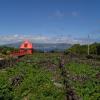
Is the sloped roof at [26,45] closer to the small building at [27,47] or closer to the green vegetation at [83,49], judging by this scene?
the small building at [27,47]

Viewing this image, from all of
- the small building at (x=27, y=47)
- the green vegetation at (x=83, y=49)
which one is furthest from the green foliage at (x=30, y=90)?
the green vegetation at (x=83, y=49)

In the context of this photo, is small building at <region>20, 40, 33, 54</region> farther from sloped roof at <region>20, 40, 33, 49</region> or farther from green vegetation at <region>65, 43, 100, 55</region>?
green vegetation at <region>65, 43, 100, 55</region>

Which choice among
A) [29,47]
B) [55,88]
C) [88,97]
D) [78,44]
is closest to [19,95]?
[55,88]

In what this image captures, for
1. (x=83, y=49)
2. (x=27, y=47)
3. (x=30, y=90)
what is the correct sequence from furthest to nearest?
(x=83, y=49) < (x=27, y=47) < (x=30, y=90)

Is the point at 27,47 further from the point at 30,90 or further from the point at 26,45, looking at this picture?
the point at 30,90

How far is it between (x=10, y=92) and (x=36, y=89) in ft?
3.41

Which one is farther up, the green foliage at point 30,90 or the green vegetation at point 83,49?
the green foliage at point 30,90

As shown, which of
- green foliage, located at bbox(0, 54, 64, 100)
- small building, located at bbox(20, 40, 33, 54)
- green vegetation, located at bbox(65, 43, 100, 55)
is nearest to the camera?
green foliage, located at bbox(0, 54, 64, 100)

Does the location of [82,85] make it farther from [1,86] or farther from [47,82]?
[1,86]

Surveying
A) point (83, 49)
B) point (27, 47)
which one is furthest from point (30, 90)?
point (83, 49)

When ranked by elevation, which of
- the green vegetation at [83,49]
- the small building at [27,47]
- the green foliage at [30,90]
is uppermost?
the small building at [27,47]

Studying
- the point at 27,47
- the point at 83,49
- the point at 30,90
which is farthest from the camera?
the point at 83,49

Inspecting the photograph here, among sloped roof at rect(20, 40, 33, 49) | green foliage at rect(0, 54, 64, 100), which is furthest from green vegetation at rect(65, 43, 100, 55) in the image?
green foliage at rect(0, 54, 64, 100)

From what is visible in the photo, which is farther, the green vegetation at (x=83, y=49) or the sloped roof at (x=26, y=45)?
the green vegetation at (x=83, y=49)
